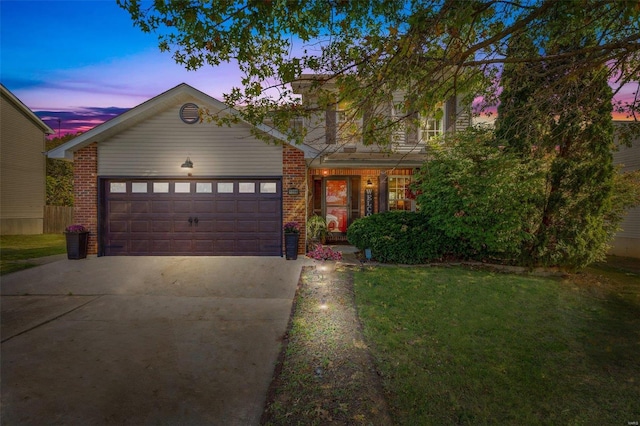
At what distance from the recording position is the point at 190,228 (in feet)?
31.2

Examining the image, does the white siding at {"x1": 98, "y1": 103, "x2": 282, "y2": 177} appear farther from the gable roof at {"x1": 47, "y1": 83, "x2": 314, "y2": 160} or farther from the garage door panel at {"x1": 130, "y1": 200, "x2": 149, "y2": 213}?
the garage door panel at {"x1": 130, "y1": 200, "x2": 149, "y2": 213}

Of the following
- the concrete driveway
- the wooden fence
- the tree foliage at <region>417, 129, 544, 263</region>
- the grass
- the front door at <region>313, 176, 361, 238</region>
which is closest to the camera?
the concrete driveway

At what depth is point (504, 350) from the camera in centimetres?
390

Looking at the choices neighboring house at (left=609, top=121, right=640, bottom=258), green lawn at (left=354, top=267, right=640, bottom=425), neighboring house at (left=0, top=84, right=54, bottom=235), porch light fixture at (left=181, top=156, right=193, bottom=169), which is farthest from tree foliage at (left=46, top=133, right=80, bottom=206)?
neighboring house at (left=609, top=121, right=640, bottom=258)

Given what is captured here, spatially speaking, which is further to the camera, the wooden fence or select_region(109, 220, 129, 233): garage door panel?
the wooden fence

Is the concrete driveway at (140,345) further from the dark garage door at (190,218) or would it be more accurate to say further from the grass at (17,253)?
the dark garage door at (190,218)

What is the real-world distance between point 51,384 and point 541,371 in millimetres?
5054

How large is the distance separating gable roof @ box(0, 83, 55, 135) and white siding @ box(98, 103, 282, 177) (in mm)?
12999

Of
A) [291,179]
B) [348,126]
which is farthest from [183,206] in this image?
[348,126]

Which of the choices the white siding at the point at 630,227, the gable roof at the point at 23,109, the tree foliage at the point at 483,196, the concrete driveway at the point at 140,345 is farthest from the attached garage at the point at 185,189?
the gable roof at the point at 23,109

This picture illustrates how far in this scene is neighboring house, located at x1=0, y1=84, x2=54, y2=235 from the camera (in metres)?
16.6

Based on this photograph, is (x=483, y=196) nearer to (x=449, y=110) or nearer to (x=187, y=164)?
(x=449, y=110)

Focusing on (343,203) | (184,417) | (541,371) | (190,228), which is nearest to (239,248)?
(190,228)

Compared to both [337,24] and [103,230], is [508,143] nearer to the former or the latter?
[337,24]
